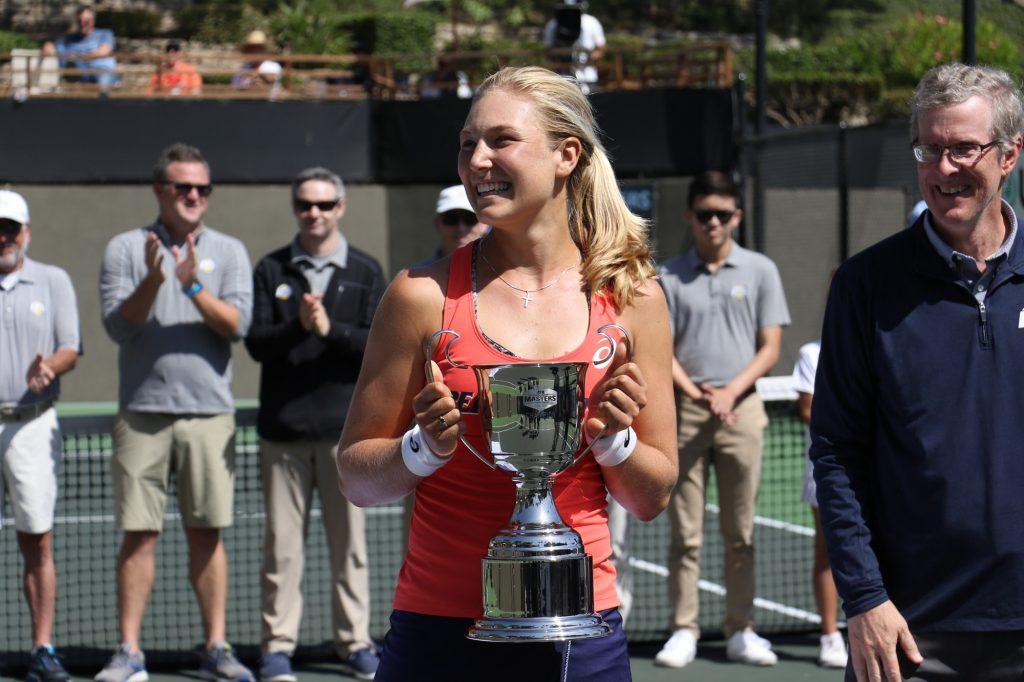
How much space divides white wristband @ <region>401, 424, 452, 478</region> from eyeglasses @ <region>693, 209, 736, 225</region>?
176 inches

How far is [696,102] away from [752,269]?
11.4m

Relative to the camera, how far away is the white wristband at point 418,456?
2.81 m

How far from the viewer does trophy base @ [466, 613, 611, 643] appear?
8.77ft

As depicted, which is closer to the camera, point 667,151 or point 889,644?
point 889,644

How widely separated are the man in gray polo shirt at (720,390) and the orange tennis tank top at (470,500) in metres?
4.03

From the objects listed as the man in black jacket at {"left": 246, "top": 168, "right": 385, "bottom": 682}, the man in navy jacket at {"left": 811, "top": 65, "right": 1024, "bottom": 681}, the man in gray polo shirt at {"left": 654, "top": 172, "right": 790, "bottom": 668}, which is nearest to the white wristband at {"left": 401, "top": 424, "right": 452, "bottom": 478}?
the man in navy jacket at {"left": 811, "top": 65, "right": 1024, "bottom": 681}

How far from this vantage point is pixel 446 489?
2.99 m

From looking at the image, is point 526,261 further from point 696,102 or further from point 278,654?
point 696,102

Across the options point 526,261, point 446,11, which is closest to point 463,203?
point 526,261

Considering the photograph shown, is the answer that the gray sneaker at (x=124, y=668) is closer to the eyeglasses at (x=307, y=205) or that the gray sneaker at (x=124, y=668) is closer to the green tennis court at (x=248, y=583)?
the green tennis court at (x=248, y=583)

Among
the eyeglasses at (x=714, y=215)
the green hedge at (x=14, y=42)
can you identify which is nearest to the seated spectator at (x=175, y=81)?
the green hedge at (x=14, y=42)

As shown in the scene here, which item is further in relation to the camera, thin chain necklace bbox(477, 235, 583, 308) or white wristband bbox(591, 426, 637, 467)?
thin chain necklace bbox(477, 235, 583, 308)

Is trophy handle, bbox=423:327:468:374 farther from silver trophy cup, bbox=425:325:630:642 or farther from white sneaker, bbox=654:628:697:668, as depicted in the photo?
white sneaker, bbox=654:628:697:668

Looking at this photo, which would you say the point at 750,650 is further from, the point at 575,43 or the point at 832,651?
the point at 575,43
